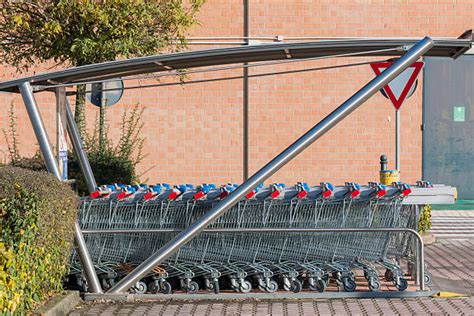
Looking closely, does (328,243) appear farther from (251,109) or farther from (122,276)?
(251,109)

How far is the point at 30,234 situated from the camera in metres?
8.13

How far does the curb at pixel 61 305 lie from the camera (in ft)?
28.1

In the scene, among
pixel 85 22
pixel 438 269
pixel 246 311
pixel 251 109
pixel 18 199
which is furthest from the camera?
pixel 251 109

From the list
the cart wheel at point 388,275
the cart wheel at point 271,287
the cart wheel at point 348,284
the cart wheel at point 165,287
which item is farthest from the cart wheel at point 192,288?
the cart wheel at point 388,275

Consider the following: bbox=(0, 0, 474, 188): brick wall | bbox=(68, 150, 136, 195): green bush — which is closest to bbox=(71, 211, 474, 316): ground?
bbox=(68, 150, 136, 195): green bush

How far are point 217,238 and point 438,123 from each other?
495 inches

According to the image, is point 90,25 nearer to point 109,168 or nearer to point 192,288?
point 109,168

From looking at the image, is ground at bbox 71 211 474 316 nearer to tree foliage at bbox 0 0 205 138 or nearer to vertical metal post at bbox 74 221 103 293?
vertical metal post at bbox 74 221 103 293

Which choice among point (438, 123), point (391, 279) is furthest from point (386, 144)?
point (391, 279)

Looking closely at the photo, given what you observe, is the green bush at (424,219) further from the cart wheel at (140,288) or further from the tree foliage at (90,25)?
the cart wheel at (140,288)

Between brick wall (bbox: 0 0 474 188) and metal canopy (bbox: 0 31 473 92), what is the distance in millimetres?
10933

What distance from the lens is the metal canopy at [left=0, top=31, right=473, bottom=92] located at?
31.8ft

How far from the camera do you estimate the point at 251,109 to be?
21594mm

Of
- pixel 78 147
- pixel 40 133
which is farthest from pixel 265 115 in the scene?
pixel 40 133
